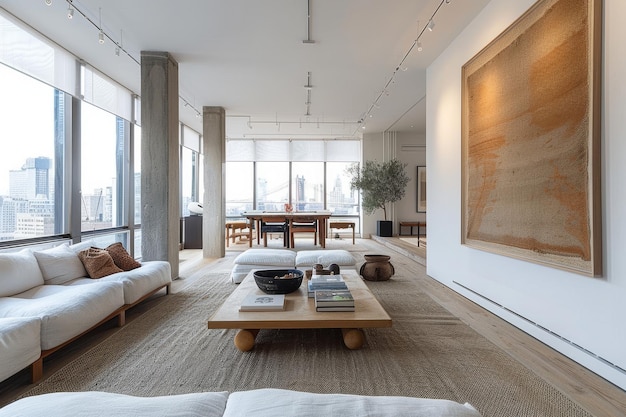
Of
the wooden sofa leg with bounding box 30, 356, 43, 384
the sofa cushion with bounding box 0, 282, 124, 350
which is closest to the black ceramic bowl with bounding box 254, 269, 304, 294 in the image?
the sofa cushion with bounding box 0, 282, 124, 350

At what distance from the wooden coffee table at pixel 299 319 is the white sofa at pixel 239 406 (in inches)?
45.7

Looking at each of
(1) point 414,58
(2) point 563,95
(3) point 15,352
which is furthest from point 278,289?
(1) point 414,58

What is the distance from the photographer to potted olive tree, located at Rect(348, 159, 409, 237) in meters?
9.16

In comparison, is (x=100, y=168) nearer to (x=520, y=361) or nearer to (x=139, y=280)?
(x=139, y=280)

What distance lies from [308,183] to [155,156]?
6.52m

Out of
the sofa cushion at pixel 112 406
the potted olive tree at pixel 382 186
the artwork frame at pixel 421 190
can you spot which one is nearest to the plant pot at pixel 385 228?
the potted olive tree at pixel 382 186

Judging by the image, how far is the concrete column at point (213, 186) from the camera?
6.89m

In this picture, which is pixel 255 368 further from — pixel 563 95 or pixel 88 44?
pixel 88 44

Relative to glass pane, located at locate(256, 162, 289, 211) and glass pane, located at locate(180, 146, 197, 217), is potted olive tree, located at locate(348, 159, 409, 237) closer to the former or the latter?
glass pane, located at locate(256, 162, 289, 211)

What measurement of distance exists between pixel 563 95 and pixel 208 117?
6316 mm

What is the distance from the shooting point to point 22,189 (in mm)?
3848

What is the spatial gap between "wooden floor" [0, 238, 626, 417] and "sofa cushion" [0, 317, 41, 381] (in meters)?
0.17

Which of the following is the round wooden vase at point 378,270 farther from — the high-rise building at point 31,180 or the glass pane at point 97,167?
the high-rise building at point 31,180

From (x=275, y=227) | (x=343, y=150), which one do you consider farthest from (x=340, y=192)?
(x=275, y=227)
